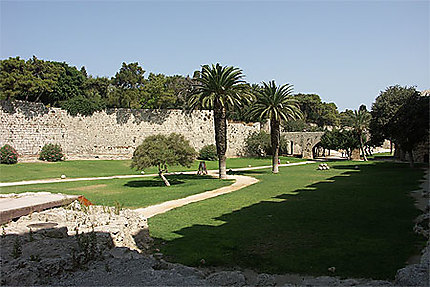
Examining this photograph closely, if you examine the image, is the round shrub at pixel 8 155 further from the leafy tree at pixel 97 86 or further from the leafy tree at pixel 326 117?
the leafy tree at pixel 326 117

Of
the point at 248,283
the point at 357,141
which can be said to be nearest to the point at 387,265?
the point at 248,283

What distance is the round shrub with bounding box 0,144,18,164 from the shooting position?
117 feet

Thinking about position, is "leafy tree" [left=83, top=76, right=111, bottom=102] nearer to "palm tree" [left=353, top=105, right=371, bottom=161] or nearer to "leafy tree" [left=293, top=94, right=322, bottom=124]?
"palm tree" [left=353, top=105, right=371, bottom=161]

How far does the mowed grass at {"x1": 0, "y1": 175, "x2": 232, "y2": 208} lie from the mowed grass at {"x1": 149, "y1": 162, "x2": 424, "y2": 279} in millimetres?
3057

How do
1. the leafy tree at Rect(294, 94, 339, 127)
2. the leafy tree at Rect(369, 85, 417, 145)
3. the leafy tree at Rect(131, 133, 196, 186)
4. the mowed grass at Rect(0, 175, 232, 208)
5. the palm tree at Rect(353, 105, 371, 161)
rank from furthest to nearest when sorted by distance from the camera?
the leafy tree at Rect(294, 94, 339, 127) → the palm tree at Rect(353, 105, 371, 161) → the leafy tree at Rect(369, 85, 417, 145) → the leafy tree at Rect(131, 133, 196, 186) → the mowed grass at Rect(0, 175, 232, 208)

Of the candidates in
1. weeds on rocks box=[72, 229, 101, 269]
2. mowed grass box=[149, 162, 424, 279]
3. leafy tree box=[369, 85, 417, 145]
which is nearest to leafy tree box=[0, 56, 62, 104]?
mowed grass box=[149, 162, 424, 279]

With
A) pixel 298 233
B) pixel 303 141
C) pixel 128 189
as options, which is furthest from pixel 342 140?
pixel 298 233

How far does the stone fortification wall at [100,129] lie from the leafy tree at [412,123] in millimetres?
25746

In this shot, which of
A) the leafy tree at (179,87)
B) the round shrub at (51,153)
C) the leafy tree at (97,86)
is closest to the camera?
the round shrub at (51,153)

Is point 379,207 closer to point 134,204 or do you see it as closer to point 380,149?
point 134,204

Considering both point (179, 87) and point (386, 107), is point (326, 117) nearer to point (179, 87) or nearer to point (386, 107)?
point (179, 87)

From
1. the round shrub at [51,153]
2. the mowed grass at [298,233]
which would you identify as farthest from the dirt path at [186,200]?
the round shrub at [51,153]

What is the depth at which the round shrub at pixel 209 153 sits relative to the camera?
49.0 metres

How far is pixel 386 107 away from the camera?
1487 inches
